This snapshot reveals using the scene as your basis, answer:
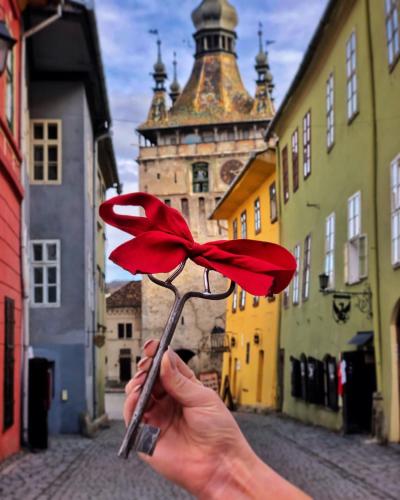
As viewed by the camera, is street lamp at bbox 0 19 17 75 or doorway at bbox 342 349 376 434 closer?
street lamp at bbox 0 19 17 75

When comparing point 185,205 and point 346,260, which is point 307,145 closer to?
point 346,260

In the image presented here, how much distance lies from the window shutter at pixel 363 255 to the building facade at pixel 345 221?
3 cm

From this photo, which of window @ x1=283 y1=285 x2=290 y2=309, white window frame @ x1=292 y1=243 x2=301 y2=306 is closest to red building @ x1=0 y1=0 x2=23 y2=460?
white window frame @ x1=292 y1=243 x2=301 y2=306

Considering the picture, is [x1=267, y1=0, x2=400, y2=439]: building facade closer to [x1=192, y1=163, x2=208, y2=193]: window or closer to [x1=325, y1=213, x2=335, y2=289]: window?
[x1=325, y1=213, x2=335, y2=289]: window

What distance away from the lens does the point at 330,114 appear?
2127cm

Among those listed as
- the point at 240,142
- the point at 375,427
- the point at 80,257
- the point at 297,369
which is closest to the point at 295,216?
the point at 297,369

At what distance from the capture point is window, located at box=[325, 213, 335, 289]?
68.5 feet

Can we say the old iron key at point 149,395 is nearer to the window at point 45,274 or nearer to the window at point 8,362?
the window at point 8,362

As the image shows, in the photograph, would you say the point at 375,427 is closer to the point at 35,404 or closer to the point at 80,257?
the point at 35,404

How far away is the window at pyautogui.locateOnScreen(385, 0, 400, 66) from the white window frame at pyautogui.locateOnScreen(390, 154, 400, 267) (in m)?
1.59

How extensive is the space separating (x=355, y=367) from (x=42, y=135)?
27.7ft

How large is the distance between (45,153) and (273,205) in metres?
8.43

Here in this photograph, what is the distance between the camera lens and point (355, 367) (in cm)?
1839

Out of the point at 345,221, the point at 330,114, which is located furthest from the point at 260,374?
the point at 345,221
